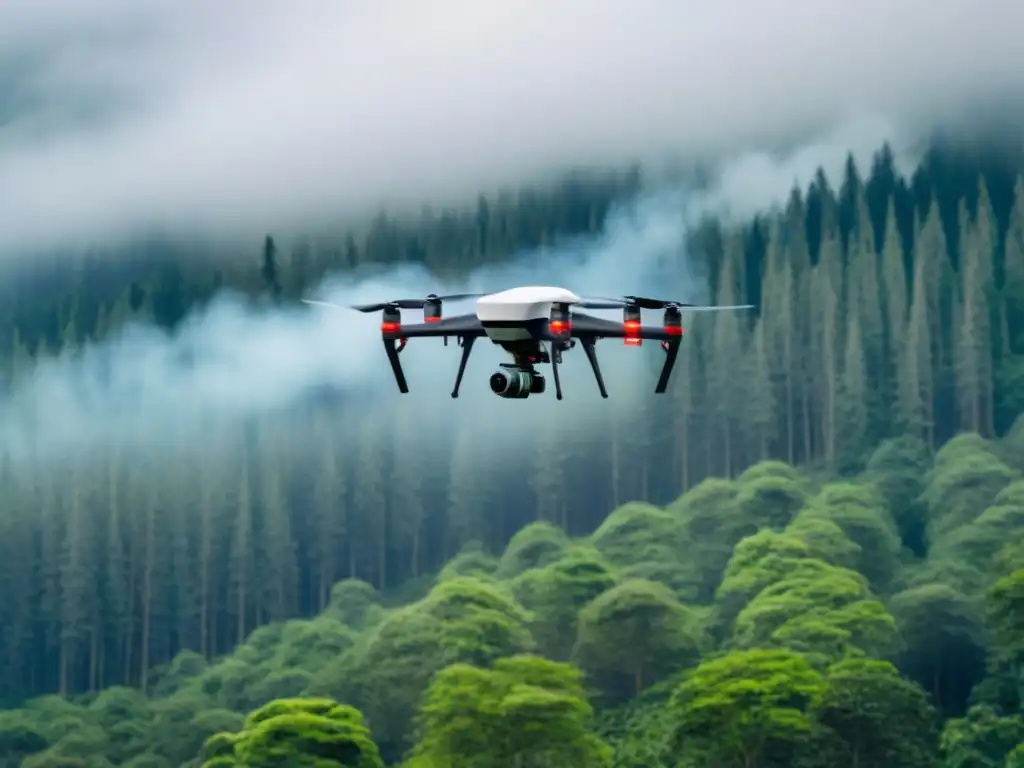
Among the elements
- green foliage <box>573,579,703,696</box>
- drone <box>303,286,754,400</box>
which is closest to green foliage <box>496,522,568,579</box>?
green foliage <box>573,579,703,696</box>

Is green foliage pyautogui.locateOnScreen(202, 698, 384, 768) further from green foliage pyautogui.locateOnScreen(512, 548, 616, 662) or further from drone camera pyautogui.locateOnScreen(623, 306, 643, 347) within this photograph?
drone camera pyautogui.locateOnScreen(623, 306, 643, 347)

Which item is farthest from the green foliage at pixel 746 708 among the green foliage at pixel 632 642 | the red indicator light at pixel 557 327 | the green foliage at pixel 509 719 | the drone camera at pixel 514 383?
the red indicator light at pixel 557 327

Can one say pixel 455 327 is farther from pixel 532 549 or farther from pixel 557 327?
pixel 532 549

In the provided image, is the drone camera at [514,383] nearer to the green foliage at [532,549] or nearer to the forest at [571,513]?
the forest at [571,513]

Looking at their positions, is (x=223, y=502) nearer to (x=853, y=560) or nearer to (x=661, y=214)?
(x=661, y=214)

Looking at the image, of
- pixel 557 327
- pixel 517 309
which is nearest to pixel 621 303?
pixel 557 327

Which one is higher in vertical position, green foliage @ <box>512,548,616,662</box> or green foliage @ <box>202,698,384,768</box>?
green foliage @ <box>512,548,616,662</box>

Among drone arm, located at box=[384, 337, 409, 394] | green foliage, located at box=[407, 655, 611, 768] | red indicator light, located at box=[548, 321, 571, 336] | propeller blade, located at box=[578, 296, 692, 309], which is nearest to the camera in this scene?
red indicator light, located at box=[548, 321, 571, 336]

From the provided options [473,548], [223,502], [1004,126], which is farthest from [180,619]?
[1004,126]
